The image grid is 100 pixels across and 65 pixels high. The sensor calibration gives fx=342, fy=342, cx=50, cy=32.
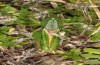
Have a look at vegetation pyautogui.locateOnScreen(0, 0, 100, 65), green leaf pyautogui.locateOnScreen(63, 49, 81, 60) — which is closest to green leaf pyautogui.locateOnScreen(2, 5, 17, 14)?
vegetation pyautogui.locateOnScreen(0, 0, 100, 65)

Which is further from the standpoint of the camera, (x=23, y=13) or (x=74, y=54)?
(x=23, y=13)

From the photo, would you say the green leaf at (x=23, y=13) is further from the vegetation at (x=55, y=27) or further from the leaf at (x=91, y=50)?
the leaf at (x=91, y=50)

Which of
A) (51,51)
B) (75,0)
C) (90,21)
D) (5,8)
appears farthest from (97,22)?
(5,8)

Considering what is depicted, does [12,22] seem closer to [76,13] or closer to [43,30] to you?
[43,30]

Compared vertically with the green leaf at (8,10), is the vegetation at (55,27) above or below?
below

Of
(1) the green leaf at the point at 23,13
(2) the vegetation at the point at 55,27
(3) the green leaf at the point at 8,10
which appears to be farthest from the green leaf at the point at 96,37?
(3) the green leaf at the point at 8,10

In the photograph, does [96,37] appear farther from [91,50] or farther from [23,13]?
[23,13]

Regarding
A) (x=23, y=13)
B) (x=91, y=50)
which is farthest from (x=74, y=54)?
(x=23, y=13)

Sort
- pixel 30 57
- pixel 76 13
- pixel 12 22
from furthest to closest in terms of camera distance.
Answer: pixel 76 13, pixel 12 22, pixel 30 57

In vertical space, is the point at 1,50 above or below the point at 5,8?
below
